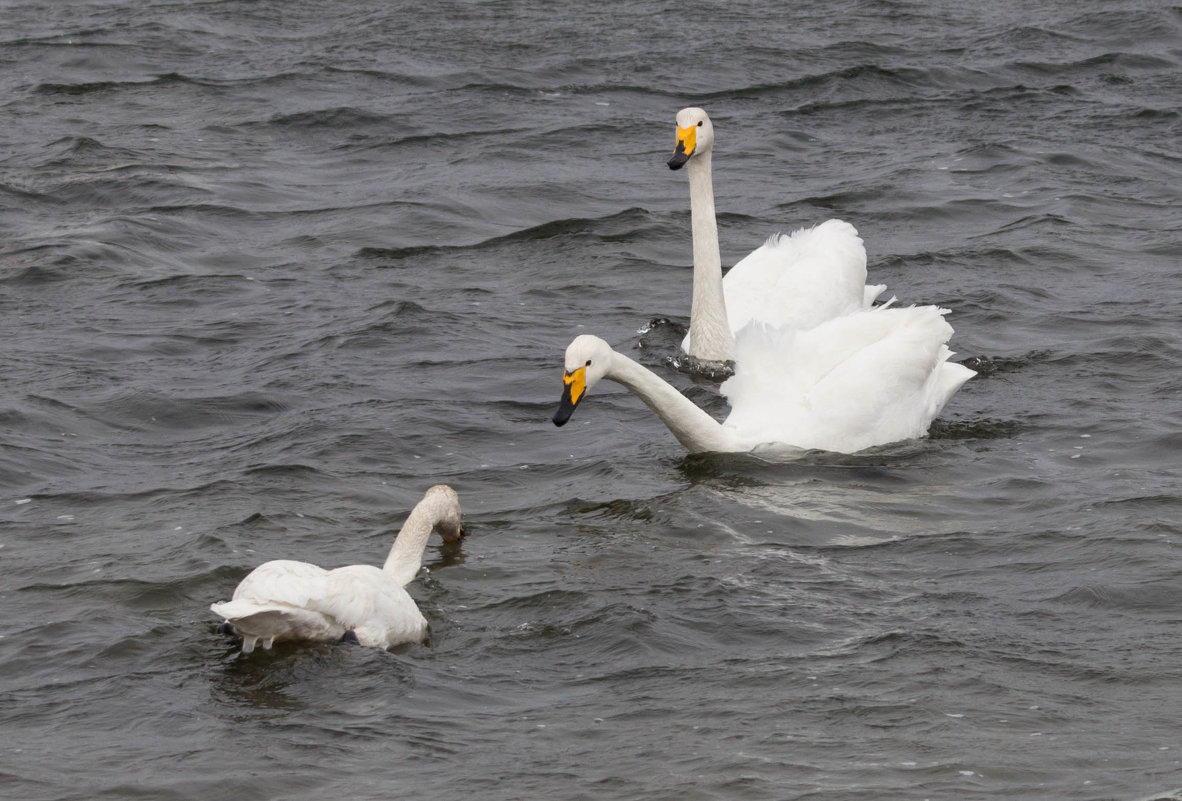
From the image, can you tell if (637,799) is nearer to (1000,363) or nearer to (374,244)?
(1000,363)

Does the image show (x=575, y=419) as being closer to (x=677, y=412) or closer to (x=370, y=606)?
(x=677, y=412)

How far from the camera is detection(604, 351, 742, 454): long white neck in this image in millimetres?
9422

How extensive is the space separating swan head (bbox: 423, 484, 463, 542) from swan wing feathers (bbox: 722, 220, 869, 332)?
11.8 ft

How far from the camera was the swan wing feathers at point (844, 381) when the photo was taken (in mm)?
9742

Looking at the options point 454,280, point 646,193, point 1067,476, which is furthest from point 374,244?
point 1067,476

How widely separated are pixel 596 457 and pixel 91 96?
10833 millimetres

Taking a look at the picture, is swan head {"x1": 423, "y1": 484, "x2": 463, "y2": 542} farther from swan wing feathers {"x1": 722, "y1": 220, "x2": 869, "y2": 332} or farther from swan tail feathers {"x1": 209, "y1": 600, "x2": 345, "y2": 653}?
swan wing feathers {"x1": 722, "y1": 220, "x2": 869, "y2": 332}

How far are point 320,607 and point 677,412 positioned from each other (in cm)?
312

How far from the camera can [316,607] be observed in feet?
22.5

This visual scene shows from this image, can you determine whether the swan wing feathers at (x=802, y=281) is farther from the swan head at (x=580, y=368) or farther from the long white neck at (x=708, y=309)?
the swan head at (x=580, y=368)

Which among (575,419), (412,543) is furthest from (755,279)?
(412,543)

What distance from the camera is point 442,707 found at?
6609mm

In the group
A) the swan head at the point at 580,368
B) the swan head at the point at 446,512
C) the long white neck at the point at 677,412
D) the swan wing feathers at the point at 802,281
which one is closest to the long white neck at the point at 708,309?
the swan wing feathers at the point at 802,281

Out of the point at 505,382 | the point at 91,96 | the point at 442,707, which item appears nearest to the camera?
the point at 442,707
